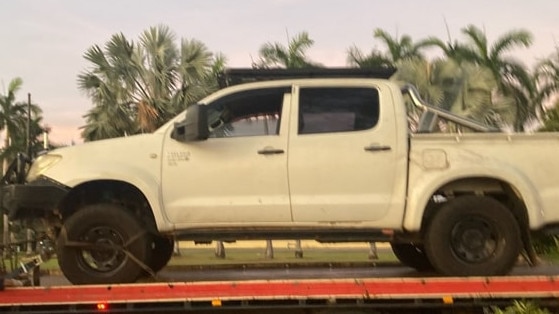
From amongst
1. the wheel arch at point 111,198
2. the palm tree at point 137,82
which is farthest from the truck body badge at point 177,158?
the palm tree at point 137,82

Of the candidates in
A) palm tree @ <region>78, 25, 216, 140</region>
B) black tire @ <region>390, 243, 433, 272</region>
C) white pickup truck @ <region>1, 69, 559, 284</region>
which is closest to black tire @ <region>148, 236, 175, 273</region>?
white pickup truck @ <region>1, 69, 559, 284</region>

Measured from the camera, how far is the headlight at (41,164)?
5895mm

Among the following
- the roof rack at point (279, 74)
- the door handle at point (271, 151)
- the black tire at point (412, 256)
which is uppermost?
the roof rack at point (279, 74)

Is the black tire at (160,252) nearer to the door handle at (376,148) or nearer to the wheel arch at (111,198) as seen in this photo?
the wheel arch at (111,198)

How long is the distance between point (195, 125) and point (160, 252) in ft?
4.54

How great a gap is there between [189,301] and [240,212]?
843mm

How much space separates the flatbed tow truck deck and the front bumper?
0.73 m

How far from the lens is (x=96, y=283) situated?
572 centimetres

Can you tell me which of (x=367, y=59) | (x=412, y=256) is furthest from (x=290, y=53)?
(x=412, y=256)

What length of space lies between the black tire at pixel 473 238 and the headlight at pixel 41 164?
3111 millimetres

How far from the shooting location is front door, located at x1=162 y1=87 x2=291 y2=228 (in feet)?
18.8

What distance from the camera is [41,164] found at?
5.96m

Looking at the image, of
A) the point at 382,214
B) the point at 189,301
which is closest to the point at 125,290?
the point at 189,301

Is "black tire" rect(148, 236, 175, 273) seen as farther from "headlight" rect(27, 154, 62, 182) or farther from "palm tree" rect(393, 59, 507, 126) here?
"palm tree" rect(393, 59, 507, 126)
